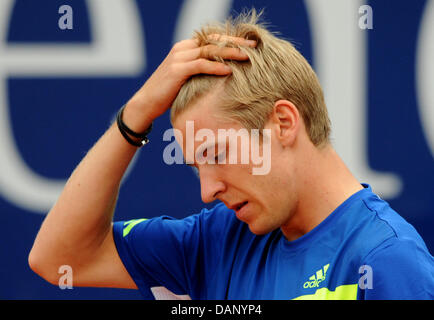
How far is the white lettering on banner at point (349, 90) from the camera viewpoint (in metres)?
2.42

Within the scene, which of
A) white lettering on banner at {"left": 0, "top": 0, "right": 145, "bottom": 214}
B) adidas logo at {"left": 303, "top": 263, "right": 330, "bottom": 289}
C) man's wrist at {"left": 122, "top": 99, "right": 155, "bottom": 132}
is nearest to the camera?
adidas logo at {"left": 303, "top": 263, "right": 330, "bottom": 289}

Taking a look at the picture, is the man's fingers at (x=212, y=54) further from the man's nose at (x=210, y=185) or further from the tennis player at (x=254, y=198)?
the man's nose at (x=210, y=185)

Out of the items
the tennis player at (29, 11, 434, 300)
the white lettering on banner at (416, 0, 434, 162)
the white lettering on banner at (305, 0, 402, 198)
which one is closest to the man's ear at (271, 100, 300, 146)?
the tennis player at (29, 11, 434, 300)

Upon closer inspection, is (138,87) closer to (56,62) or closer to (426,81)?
(56,62)

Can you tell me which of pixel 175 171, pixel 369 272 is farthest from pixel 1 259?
pixel 369 272

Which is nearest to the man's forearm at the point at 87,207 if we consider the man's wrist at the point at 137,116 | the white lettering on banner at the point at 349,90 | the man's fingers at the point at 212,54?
the man's wrist at the point at 137,116

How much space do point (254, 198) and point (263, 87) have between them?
24 cm

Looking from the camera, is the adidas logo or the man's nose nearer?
the adidas logo

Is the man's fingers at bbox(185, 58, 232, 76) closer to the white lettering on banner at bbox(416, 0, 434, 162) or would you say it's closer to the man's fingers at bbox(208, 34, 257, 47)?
the man's fingers at bbox(208, 34, 257, 47)

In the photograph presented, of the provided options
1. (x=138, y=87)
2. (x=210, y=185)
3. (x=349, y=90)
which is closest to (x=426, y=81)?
(x=349, y=90)

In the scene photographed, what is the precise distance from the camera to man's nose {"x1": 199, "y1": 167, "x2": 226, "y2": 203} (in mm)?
1459

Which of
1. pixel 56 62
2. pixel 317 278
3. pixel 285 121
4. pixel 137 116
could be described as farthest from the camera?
pixel 56 62

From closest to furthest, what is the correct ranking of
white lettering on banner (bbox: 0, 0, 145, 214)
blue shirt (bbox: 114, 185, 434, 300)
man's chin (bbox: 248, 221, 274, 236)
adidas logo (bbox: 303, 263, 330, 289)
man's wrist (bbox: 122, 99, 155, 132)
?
1. blue shirt (bbox: 114, 185, 434, 300)
2. adidas logo (bbox: 303, 263, 330, 289)
3. man's chin (bbox: 248, 221, 274, 236)
4. man's wrist (bbox: 122, 99, 155, 132)
5. white lettering on banner (bbox: 0, 0, 145, 214)

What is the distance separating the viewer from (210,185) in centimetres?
146
